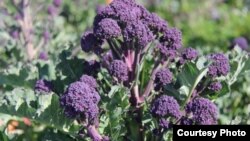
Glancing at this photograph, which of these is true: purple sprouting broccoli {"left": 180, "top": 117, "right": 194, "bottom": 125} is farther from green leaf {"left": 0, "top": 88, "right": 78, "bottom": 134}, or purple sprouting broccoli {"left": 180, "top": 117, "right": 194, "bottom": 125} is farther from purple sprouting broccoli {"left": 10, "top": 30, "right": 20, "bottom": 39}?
purple sprouting broccoli {"left": 10, "top": 30, "right": 20, "bottom": 39}

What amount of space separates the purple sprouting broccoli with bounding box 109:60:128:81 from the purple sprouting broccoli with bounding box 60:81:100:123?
23 cm

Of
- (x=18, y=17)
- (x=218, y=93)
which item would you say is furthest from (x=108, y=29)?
(x=18, y=17)

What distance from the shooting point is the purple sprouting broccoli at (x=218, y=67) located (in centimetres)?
252

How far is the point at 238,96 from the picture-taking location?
400cm

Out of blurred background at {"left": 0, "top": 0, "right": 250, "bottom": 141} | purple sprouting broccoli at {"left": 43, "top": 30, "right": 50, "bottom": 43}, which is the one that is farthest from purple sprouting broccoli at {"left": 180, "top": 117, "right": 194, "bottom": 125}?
purple sprouting broccoli at {"left": 43, "top": 30, "right": 50, "bottom": 43}

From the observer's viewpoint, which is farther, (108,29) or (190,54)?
(190,54)

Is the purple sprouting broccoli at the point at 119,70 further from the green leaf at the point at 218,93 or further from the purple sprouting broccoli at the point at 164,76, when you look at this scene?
the green leaf at the point at 218,93

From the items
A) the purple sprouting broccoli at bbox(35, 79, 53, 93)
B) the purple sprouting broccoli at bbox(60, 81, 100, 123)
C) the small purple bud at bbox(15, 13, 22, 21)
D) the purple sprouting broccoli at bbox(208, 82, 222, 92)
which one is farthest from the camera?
the small purple bud at bbox(15, 13, 22, 21)

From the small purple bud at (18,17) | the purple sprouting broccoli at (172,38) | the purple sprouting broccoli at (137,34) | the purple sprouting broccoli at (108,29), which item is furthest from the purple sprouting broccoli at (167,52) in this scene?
the small purple bud at (18,17)

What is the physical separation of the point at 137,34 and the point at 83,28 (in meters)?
3.80

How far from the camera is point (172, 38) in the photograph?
8.56 feet

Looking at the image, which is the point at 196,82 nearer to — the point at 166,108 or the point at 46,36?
the point at 166,108

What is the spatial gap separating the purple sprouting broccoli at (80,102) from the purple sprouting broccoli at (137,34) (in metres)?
0.31

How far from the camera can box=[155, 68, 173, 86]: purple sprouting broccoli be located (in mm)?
2602
